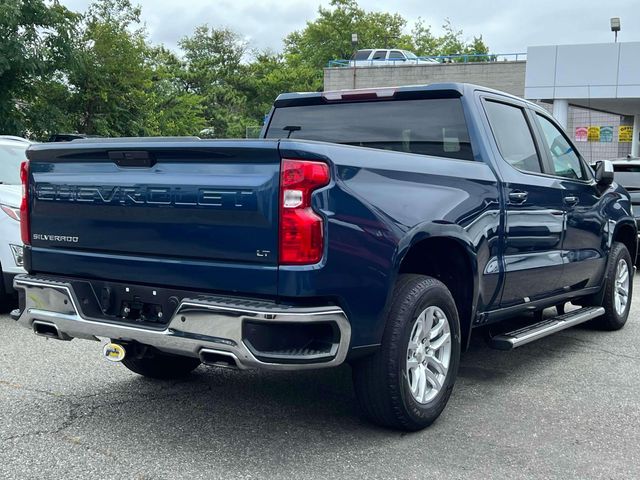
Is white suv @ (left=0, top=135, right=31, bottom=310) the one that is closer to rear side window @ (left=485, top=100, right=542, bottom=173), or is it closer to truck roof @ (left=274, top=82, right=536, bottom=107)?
truck roof @ (left=274, top=82, right=536, bottom=107)

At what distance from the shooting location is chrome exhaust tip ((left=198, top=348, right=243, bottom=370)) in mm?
3395

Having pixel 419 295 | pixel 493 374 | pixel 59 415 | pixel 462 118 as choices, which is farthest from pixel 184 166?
pixel 493 374

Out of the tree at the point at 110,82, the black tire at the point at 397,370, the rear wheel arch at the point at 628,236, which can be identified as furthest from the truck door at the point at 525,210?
the tree at the point at 110,82

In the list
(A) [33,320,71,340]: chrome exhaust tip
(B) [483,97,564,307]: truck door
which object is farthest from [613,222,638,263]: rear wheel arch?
(A) [33,320,71,340]: chrome exhaust tip

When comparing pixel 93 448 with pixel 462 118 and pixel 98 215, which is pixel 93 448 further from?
pixel 462 118

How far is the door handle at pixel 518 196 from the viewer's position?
489 cm

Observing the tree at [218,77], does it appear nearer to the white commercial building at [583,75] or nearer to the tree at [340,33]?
the tree at [340,33]

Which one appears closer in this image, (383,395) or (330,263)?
(330,263)

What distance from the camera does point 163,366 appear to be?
500 centimetres

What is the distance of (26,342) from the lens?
243 inches

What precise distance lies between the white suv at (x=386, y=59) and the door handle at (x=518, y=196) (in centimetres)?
3355

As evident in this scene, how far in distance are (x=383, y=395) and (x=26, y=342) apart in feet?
11.8

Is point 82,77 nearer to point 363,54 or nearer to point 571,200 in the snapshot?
point 571,200

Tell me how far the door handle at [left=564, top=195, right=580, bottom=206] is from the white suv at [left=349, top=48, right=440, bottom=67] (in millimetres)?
32702
